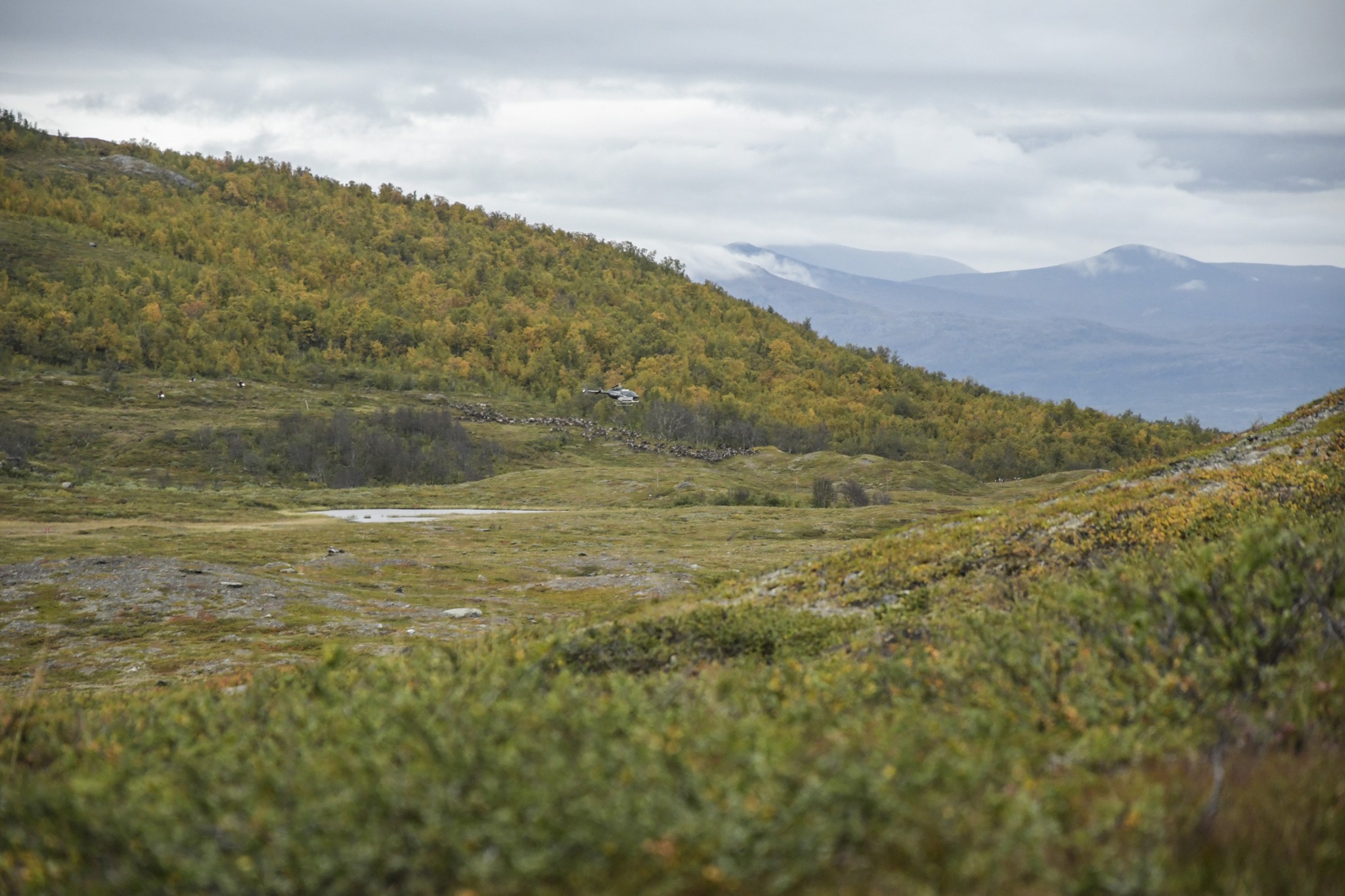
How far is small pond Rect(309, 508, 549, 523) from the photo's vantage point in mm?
58656

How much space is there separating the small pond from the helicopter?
92.4 meters

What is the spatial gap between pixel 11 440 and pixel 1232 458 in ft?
321

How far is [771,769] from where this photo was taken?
473 centimetres

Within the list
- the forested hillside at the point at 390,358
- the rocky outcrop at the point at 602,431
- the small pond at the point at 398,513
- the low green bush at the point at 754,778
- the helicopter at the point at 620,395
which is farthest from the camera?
the helicopter at the point at 620,395

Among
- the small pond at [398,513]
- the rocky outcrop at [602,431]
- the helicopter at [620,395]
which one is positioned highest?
the helicopter at [620,395]

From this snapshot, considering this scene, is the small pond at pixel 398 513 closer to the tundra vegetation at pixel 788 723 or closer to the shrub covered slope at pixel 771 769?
the tundra vegetation at pixel 788 723

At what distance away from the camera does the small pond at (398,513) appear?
5866cm

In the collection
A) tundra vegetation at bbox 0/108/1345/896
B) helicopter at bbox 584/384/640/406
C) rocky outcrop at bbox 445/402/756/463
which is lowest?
tundra vegetation at bbox 0/108/1345/896

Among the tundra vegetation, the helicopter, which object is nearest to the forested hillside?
the helicopter

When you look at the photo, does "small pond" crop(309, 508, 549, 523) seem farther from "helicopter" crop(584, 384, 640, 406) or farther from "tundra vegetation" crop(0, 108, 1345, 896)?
"helicopter" crop(584, 384, 640, 406)

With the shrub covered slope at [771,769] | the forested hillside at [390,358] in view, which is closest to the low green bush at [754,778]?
the shrub covered slope at [771,769]

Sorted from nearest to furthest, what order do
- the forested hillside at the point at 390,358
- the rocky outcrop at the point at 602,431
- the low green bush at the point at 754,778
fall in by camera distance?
the low green bush at the point at 754,778
the rocky outcrop at the point at 602,431
the forested hillside at the point at 390,358

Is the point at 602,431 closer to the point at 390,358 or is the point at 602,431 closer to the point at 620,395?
the point at 620,395

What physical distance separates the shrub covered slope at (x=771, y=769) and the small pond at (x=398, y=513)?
50.5 meters
